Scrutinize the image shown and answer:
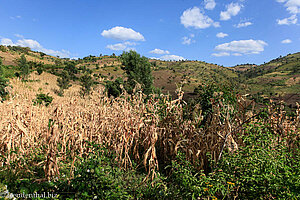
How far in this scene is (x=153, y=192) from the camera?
2.86 metres

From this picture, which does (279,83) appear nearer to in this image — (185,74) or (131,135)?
(185,74)

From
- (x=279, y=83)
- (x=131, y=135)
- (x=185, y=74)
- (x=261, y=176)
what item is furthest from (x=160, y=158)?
(x=279, y=83)

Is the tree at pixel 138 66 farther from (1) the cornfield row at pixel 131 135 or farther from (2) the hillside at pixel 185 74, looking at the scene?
(1) the cornfield row at pixel 131 135

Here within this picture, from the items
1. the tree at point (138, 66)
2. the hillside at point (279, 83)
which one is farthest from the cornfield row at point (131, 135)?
the hillside at point (279, 83)

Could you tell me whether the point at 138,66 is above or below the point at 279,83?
below

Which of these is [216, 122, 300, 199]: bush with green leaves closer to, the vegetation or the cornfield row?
the vegetation

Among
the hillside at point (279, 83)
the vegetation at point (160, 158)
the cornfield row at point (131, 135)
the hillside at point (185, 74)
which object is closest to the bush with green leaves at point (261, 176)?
the vegetation at point (160, 158)

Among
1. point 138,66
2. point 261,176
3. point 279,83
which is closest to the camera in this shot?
point 261,176

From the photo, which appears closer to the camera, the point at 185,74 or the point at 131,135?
the point at 131,135

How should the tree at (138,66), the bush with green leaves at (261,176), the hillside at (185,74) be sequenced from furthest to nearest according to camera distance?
the hillside at (185,74) → the tree at (138,66) → the bush with green leaves at (261,176)

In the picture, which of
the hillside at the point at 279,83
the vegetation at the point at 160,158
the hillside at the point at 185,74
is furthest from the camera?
the hillside at the point at 279,83

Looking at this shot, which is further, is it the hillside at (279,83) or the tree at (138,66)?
the hillside at (279,83)

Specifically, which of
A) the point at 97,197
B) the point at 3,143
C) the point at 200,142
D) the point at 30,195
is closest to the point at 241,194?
the point at 200,142

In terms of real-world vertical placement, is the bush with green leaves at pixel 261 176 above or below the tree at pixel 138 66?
below
